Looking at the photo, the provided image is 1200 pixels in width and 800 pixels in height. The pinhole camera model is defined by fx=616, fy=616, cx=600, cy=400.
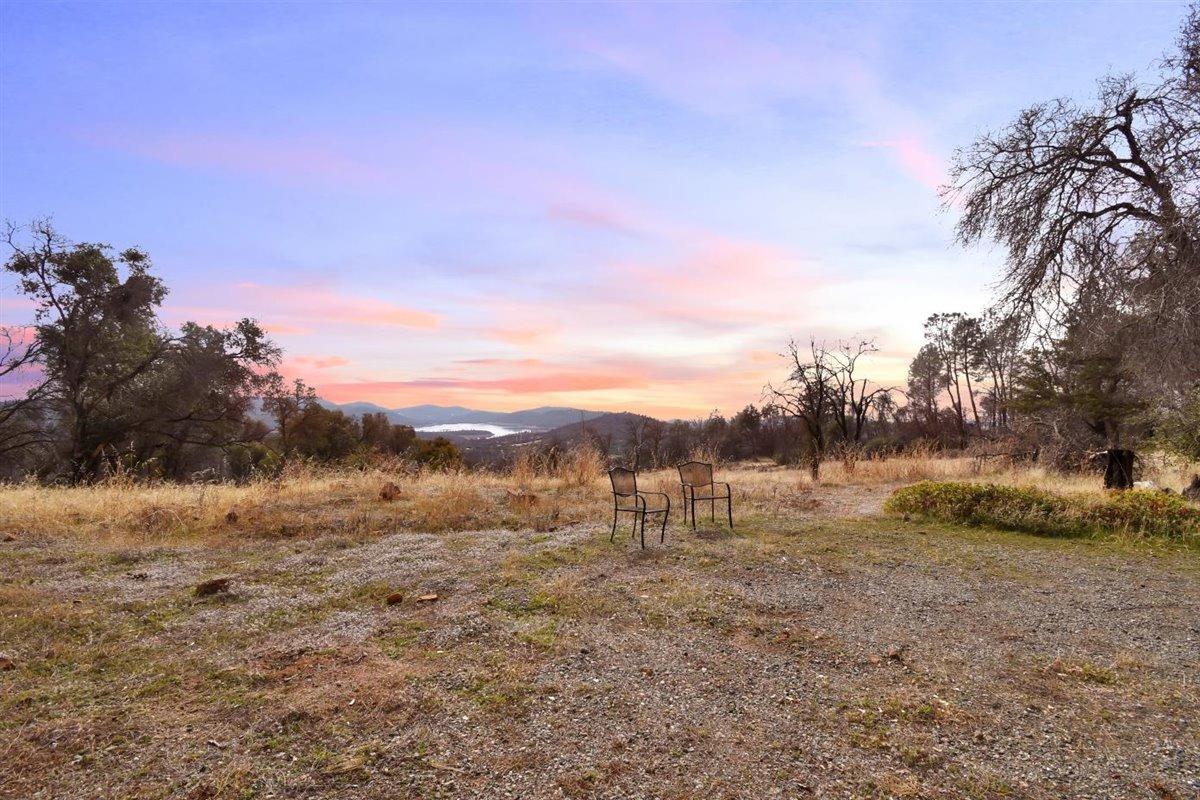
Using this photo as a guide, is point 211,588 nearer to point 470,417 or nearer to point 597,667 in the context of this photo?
point 597,667

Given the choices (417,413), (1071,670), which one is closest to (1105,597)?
(1071,670)

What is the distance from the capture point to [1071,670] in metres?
3.46

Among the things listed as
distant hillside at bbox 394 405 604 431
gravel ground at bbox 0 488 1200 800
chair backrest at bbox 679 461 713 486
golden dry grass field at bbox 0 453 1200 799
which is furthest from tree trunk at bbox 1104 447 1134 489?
distant hillside at bbox 394 405 604 431

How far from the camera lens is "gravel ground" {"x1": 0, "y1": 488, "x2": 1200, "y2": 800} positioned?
247 cm

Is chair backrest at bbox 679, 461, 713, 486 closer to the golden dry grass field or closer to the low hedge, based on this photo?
the golden dry grass field

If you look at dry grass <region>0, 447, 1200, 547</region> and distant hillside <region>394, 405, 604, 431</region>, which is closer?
dry grass <region>0, 447, 1200, 547</region>

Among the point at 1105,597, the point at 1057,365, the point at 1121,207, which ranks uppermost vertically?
the point at 1121,207

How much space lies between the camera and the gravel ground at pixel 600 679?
8.12 feet

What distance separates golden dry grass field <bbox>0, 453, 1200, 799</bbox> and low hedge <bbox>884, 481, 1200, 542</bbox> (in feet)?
1.61

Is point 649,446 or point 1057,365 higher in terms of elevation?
point 1057,365

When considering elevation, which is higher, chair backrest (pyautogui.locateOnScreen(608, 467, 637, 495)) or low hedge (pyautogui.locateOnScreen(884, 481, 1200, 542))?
chair backrest (pyautogui.locateOnScreen(608, 467, 637, 495))

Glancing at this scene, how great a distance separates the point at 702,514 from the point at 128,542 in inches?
282

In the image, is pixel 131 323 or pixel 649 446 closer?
pixel 131 323

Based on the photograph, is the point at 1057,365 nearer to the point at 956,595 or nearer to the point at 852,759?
the point at 956,595
